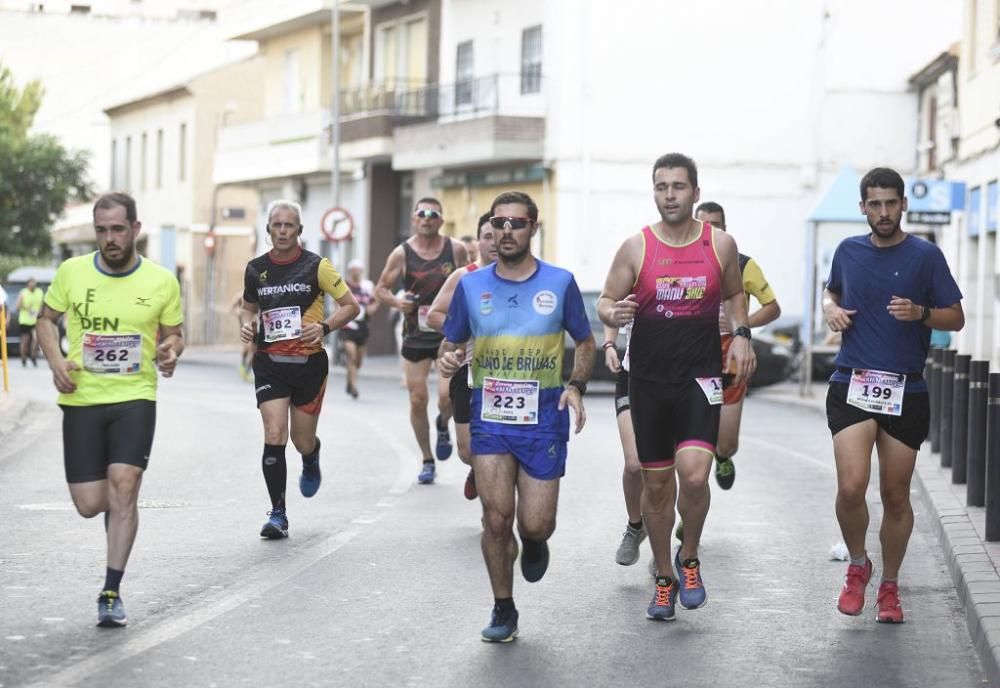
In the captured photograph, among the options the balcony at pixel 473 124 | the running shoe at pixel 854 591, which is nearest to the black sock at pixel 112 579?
the running shoe at pixel 854 591

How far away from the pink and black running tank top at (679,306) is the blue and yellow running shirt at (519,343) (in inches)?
16.8

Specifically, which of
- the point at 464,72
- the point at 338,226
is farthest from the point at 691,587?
the point at 464,72

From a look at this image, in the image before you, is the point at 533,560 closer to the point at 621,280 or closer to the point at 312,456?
the point at 621,280

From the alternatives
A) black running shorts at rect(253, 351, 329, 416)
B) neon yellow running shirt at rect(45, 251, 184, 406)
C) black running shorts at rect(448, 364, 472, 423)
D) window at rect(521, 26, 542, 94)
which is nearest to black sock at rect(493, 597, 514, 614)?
neon yellow running shirt at rect(45, 251, 184, 406)

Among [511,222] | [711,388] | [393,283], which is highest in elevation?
[511,222]

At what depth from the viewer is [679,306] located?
863cm

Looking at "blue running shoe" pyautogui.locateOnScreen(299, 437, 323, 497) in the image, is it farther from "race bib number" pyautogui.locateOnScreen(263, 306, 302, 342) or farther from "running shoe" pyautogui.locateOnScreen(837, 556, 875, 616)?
"running shoe" pyautogui.locateOnScreen(837, 556, 875, 616)

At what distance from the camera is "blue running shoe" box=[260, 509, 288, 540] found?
37.3 feet

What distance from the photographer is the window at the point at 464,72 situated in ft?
136

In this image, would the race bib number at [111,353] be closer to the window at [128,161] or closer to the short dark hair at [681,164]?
the short dark hair at [681,164]

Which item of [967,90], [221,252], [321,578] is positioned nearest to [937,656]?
[321,578]

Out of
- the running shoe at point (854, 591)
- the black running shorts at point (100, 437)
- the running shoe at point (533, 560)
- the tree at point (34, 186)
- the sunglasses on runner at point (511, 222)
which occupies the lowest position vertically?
the running shoe at point (854, 591)

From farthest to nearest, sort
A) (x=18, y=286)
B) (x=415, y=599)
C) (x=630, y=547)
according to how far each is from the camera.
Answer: (x=18, y=286)
(x=630, y=547)
(x=415, y=599)

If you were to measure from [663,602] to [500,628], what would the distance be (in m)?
0.93
